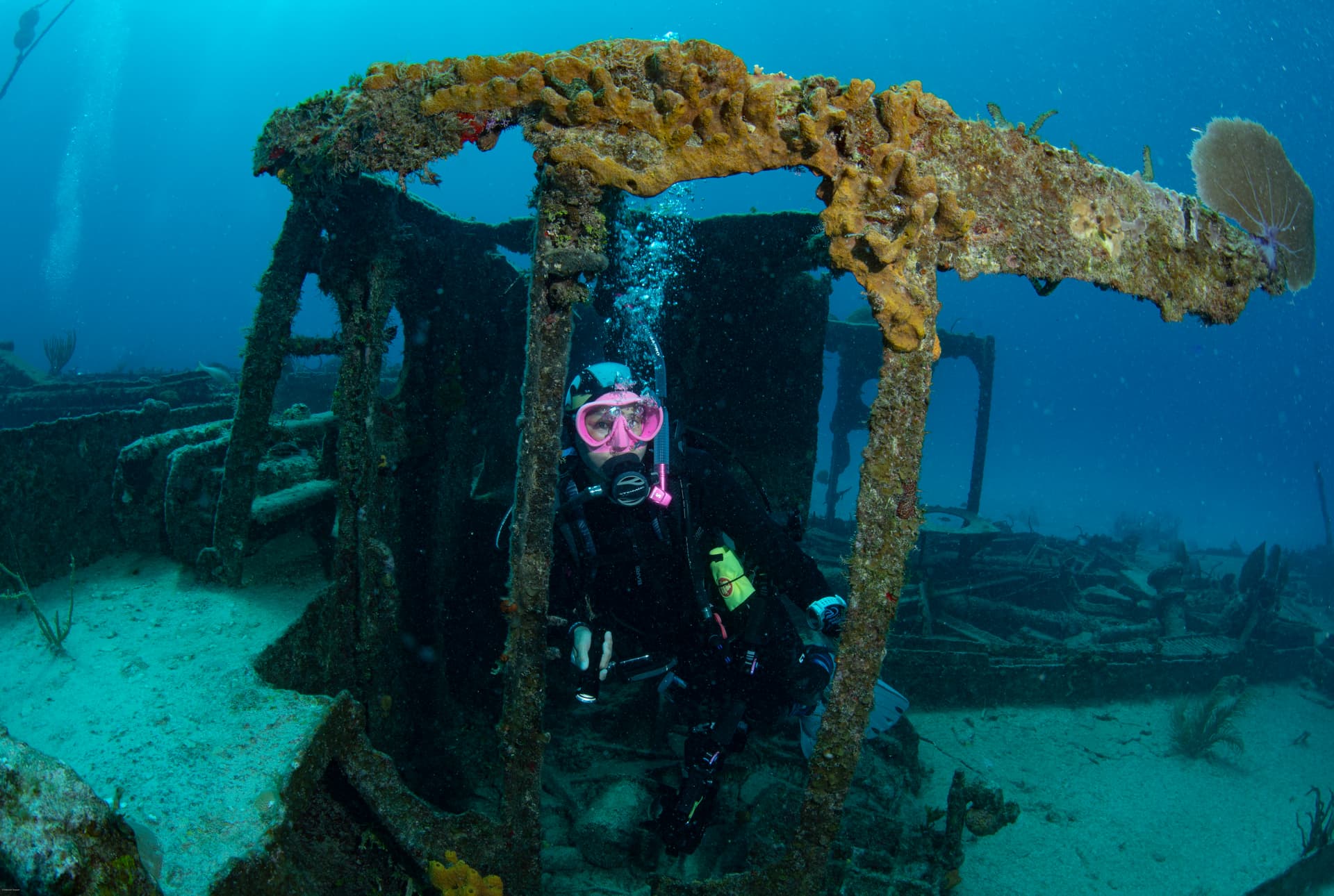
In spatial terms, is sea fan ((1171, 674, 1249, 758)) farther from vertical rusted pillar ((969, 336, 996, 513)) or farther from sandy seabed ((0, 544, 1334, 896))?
vertical rusted pillar ((969, 336, 996, 513))

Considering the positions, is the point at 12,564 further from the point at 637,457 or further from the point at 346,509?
the point at 637,457

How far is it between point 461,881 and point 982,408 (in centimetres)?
1386

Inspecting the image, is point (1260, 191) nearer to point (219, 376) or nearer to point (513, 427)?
point (513, 427)

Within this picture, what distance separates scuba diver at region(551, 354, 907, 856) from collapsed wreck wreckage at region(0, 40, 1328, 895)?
0.64m

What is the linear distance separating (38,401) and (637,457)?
11.5 meters

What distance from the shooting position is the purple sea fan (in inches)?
114

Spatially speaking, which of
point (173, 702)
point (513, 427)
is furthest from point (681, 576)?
point (513, 427)

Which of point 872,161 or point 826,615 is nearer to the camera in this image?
point 872,161

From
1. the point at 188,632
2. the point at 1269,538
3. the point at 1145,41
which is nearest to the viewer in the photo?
the point at 188,632

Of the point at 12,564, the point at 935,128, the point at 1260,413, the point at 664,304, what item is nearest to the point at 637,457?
the point at 935,128

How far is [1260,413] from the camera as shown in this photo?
14562cm

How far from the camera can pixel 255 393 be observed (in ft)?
12.4

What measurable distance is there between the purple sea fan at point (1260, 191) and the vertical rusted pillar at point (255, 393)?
16.1 ft

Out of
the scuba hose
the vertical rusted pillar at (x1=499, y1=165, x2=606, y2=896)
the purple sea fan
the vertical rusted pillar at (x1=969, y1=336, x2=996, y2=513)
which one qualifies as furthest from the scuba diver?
the vertical rusted pillar at (x1=969, y1=336, x2=996, y2=513)
